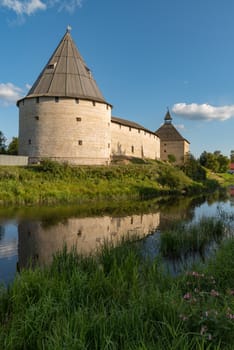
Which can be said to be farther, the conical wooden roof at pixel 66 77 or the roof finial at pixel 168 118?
the roof finial at pixel 168 118

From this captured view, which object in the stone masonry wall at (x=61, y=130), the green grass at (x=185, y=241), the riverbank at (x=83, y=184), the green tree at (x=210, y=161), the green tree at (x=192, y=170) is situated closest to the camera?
the green grass at (x=185, y=241)

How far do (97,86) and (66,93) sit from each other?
189 inches

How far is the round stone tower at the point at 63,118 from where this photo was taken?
2438 cm

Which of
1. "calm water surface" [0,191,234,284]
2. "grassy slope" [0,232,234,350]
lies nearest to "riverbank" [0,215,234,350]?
"grassy slope" [0,232,234,350]

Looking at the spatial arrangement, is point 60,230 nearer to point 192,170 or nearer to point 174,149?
point 192,170

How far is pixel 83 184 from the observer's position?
19.1m

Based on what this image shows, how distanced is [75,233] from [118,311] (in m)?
6.22

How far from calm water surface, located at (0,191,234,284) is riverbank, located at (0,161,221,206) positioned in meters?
2.38

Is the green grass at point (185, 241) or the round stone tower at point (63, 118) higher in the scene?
the round stone tower at point (63, 118)

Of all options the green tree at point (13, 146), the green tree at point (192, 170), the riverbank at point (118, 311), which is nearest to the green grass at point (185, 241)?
the riverbank at point (118, 311)

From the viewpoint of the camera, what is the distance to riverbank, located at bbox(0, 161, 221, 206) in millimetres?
15469

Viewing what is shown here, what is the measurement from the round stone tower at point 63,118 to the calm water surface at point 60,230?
1171cm

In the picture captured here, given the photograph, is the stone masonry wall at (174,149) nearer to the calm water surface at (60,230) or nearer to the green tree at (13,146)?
the green tree at (13,146)

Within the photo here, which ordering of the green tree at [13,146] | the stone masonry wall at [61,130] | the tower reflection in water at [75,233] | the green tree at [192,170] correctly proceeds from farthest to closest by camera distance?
the green tree at [13,146] → the green tree at [192,170] → the stone masonry wall at [61,130] → the tower reflection in water at [75,233]
